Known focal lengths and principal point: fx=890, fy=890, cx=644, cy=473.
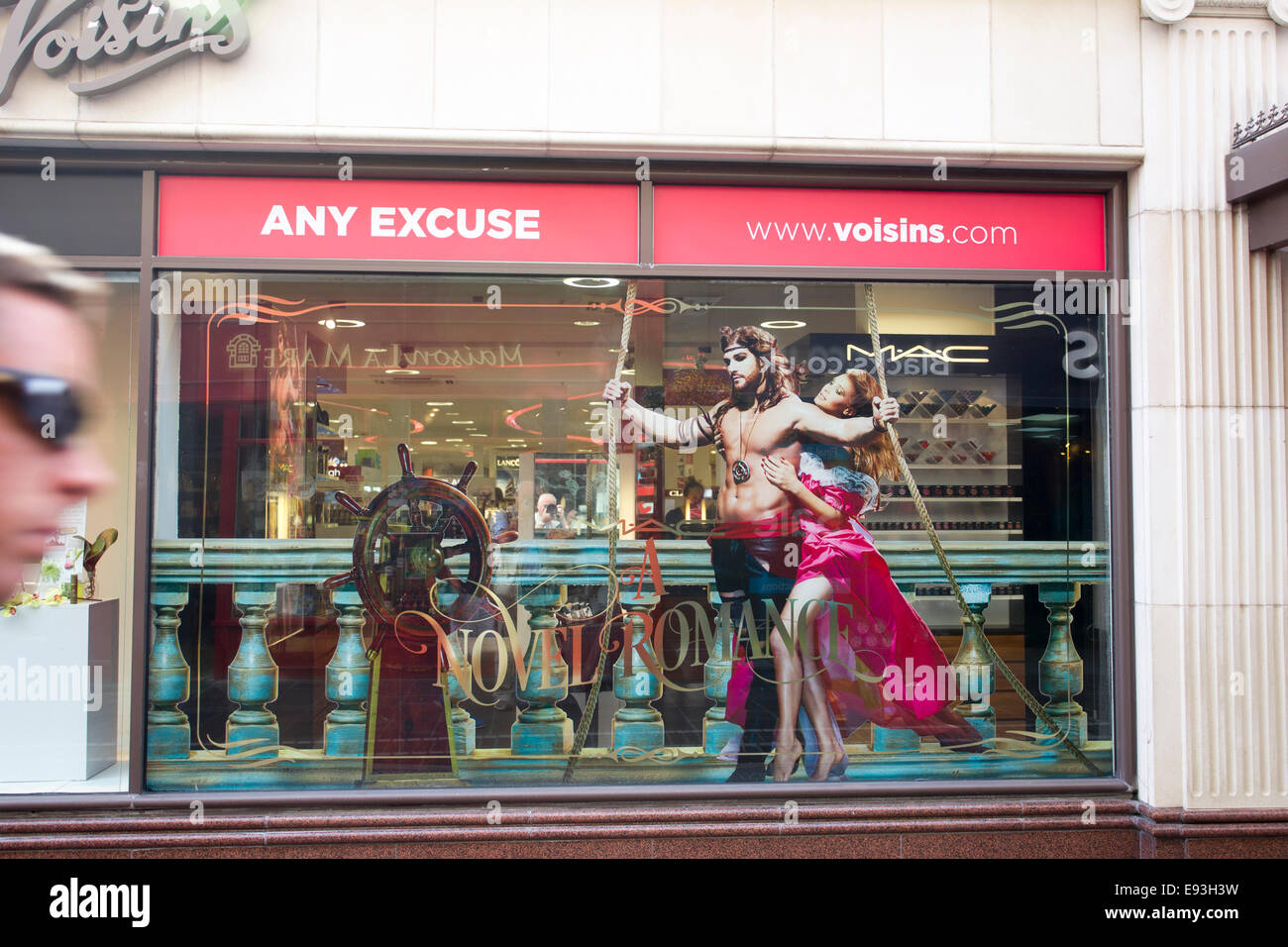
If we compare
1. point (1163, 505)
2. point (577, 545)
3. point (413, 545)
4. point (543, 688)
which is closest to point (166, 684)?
point (413, 545)

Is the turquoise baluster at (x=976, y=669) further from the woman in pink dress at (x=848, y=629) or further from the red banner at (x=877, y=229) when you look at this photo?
the red banner at (x=877, y=229)

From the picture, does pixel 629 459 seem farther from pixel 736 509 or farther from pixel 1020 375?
pixel 1020 375

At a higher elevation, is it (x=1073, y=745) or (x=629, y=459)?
(x=629, y=459)

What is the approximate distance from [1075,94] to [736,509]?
9.77ft

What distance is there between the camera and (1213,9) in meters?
4.88

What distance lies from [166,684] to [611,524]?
8.35 feet

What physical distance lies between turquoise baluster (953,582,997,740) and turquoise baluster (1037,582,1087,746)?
0.29m

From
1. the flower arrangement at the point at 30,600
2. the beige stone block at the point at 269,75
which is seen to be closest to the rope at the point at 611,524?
the beige stone block at the point at 269,75

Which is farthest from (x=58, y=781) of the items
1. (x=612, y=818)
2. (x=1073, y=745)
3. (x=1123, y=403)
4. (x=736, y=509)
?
Result: (x=1123, y=403)

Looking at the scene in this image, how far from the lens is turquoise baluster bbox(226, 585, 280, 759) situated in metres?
4.87

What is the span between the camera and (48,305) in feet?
3.87

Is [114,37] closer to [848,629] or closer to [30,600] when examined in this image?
[30,600]

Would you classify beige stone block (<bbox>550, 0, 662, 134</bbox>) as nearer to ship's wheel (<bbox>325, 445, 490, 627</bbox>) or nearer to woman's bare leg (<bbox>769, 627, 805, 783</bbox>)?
ship's wheel (<bbox>325, 445, 490, 627</bbox>)

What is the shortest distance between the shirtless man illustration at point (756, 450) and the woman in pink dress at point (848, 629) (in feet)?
0.27
